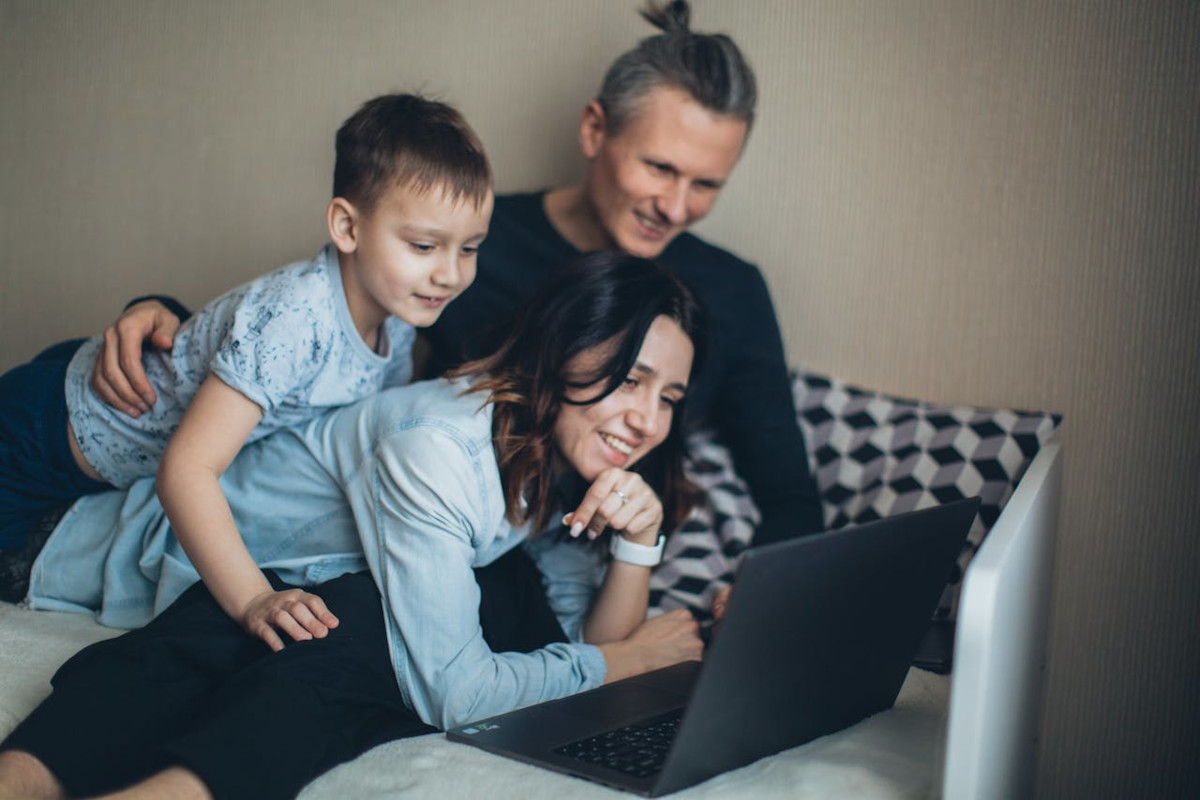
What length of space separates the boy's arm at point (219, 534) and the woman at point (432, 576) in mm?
34

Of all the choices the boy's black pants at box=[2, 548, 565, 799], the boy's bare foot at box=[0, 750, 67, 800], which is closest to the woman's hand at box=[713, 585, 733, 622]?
the boy's black pants at box=[2, 548, 565, 799]

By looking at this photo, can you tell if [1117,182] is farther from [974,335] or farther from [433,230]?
[433,230]

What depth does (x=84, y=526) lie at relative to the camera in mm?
1437

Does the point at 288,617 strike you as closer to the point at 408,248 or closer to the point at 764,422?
the point at 408,248

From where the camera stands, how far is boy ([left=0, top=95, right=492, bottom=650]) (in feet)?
3.94

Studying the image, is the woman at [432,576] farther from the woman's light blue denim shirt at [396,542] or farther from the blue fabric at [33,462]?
the blue fabric at [33,462]

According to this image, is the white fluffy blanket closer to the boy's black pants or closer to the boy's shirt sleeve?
the boy's black pants

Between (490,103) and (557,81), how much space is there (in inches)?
5.4

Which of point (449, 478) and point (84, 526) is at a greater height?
point (449, 478)

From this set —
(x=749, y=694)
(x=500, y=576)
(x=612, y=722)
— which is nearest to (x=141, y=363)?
(x=500, y=576)

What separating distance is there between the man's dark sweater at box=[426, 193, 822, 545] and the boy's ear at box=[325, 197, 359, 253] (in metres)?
0.30

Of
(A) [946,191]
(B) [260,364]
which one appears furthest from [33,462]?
(A) [946,191]

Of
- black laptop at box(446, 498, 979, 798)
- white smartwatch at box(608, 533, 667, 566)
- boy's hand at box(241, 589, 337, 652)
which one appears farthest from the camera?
white smartwatch at box(608, 533, 667, 566)

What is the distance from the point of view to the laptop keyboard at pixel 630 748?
99 cm
